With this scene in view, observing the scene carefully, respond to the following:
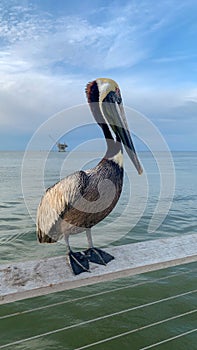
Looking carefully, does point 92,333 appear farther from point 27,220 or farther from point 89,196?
point 27,220

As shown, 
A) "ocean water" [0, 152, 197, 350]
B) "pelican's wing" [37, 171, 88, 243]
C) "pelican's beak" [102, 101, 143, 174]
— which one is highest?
"pelican's beak" [102, 101, 143, 174]

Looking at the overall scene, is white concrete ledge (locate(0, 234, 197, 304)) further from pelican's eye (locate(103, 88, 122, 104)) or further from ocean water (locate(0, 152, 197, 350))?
pelican's eye (locate(103, 88, 122, 104))

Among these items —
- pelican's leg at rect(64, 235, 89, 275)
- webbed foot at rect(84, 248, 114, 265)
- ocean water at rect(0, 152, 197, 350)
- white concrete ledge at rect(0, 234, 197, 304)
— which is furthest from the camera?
ocean water at rect(0, 152, 197, 350)

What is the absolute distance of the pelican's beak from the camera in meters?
1.84

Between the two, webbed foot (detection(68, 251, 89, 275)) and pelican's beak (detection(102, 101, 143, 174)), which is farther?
pelican's beak (detection(102, 101, 143, 174))

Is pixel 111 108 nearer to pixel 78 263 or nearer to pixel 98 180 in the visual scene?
pixel 98 180

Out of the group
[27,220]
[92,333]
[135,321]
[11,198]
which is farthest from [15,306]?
[11,198]

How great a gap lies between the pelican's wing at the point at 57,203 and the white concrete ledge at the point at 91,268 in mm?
333

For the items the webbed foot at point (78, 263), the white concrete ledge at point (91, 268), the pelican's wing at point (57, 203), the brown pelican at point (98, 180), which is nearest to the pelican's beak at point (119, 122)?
the brown pelican at point (98, 180)

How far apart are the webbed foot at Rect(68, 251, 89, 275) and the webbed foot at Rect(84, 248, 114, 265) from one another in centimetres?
4

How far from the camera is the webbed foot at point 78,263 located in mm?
1505

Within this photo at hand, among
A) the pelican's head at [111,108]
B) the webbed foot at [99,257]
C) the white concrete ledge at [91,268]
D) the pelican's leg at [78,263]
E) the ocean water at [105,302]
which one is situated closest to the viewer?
the white concrete ledge at [91,268]

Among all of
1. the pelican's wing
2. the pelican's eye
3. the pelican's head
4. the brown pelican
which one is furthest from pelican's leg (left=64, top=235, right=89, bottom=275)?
the pelican's eye

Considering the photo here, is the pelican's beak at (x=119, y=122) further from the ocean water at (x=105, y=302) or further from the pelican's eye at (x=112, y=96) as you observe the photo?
the ocean water at (x=105, y=302)
